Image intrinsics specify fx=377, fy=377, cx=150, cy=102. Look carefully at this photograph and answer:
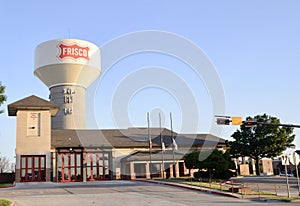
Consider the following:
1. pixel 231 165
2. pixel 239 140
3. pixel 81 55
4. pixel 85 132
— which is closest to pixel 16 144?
pixel 85 132

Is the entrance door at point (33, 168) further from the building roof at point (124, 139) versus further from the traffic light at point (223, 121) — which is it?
the traffic light at point (223, 121)

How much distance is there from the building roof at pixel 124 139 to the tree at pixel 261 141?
570 cm

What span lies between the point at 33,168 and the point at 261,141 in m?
35.2

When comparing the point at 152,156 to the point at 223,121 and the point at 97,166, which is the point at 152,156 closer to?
the point at 97,166

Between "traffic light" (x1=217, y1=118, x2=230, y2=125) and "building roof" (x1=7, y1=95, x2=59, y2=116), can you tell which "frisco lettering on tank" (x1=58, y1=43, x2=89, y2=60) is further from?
"traffic light" (x1=217, y1=118, x2=230, y2=125)

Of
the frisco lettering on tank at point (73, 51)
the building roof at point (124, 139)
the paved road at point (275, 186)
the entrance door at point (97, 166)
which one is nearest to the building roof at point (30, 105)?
the building roof at point (124, 139)

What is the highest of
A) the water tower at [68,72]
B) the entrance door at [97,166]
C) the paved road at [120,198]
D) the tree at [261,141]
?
the water tower at [68,72]

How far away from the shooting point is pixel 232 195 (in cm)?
2398

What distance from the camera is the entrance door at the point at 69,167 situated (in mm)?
45844

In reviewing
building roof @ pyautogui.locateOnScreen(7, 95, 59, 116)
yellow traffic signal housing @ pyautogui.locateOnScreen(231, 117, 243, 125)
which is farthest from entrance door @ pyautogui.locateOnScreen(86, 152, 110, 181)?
yellow traffic signal housing @ pyautogui.locateOnScreen(231, 117, 243, 125)

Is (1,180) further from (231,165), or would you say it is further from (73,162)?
(231,165)

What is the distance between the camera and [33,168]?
43.9m

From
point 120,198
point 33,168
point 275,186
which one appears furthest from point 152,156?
point 120,198

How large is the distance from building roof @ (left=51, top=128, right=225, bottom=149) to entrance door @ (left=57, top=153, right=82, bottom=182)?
4.42 feet
